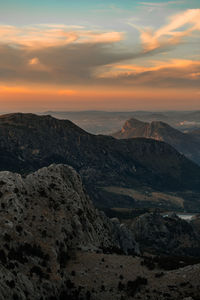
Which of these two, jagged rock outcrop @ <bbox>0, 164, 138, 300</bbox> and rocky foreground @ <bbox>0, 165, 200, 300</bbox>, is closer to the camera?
jagged rock outcrop @ <bbox>0, 164, 138, 300</bbox>

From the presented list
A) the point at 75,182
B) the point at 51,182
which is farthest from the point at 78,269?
the point at 75,182

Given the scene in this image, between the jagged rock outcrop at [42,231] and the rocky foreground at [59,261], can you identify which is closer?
the jagged rock outcrop at [42,231]

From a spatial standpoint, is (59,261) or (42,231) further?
(42,231)

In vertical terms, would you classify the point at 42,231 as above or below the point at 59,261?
above

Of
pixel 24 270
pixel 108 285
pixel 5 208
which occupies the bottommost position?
pixel 108 285

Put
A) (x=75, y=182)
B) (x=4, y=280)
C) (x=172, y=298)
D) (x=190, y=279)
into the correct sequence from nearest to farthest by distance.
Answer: (x=4, y=280) < (x=172, y=298) < (x=190, y=279) < (x=75, y=182)

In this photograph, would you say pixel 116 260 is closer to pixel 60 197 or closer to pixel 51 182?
pixel 60 197
